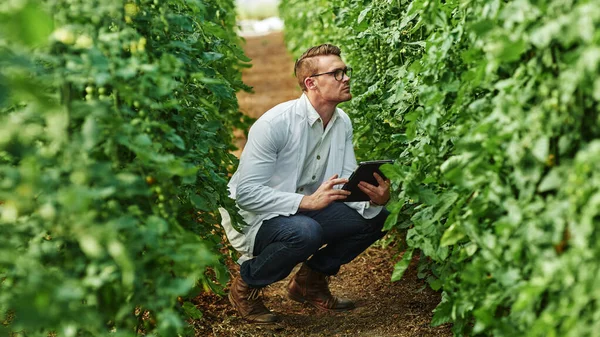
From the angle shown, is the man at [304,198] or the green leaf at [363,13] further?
the green leaf at [363,13]

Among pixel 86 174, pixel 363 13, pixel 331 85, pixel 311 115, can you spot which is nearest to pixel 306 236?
pixel 311 115

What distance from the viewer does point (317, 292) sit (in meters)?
3.79

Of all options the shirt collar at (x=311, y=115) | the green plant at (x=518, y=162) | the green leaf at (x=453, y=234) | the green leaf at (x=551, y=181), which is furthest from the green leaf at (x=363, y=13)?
the green leaf at (x=551, y=181)

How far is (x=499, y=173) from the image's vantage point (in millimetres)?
2121

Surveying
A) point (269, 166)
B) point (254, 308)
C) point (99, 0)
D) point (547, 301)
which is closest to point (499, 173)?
point (547, 301)

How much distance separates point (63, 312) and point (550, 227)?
1.21 meters

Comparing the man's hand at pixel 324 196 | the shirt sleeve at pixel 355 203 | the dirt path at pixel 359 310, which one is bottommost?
the dirt path at pixel 359 310

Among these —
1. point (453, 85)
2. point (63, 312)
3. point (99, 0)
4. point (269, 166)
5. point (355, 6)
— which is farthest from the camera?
point (355, 6)

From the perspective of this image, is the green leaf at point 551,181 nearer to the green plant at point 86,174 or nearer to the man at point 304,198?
the green plant at point 86,174

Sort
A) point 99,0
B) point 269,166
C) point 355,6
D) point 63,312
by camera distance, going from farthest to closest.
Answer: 1. point 355,6
2. point 269,166
3. point 99,0
4. point 63,312

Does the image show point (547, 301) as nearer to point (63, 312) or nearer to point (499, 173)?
point (499, 173)

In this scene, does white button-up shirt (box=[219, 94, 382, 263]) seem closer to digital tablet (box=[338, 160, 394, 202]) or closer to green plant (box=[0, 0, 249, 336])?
digital tablet (box=[338, 160, 394, 202])

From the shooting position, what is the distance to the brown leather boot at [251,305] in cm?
358

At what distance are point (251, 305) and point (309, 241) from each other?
1.61 feet
